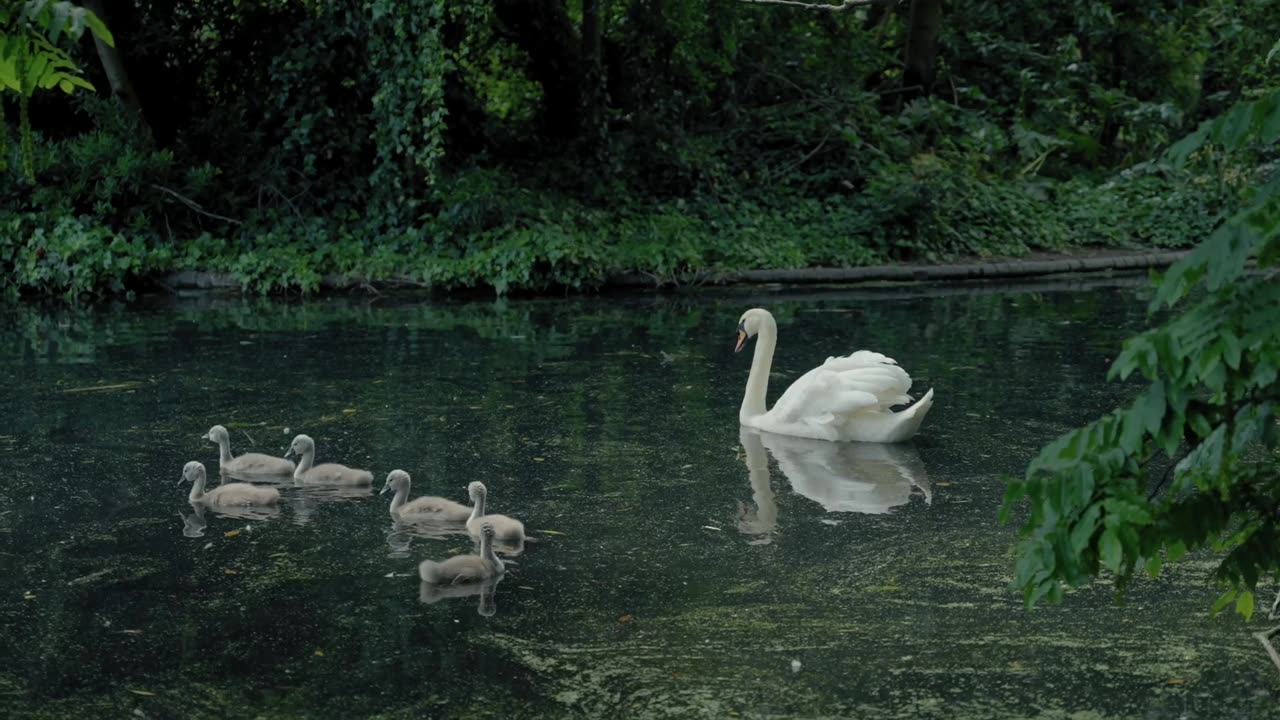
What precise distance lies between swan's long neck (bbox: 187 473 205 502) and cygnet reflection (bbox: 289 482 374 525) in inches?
16.5

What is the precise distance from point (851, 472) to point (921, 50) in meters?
14.6

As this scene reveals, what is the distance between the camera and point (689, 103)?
20.9 m

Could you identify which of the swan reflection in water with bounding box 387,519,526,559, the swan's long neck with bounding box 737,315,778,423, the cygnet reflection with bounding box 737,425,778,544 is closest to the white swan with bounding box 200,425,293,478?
the swan reflection in water with bounding box 387,519,526,559

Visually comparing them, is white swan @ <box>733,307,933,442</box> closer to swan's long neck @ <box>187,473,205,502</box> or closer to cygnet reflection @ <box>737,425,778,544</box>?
cygnet reflection @ <box>737,425,778,544</box>

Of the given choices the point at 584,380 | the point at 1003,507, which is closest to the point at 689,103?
the point at 584,380

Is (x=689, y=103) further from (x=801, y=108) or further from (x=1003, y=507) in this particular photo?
(x=1003, y=507)

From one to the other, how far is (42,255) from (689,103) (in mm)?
8312

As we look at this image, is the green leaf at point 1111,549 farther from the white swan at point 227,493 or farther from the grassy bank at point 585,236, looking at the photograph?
the grassy bank at point 585,236

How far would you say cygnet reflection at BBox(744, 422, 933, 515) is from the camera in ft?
25.8

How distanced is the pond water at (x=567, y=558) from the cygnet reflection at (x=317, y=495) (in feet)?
0.10

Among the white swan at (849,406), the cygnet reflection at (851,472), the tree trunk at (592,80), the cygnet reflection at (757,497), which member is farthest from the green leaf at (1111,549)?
the tree trunk at (592,80)

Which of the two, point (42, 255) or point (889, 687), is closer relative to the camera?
point (889, 687)

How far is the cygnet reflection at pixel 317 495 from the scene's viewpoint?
771 cm

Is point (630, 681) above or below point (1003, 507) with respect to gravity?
below
